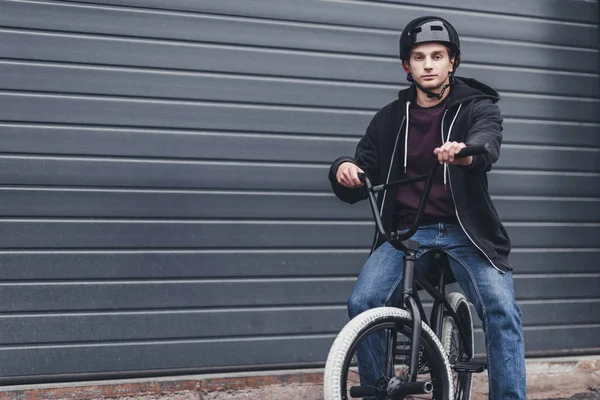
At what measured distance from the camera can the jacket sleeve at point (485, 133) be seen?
142 inches

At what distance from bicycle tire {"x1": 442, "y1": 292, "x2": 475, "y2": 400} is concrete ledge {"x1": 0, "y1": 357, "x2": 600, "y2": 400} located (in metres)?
1.27

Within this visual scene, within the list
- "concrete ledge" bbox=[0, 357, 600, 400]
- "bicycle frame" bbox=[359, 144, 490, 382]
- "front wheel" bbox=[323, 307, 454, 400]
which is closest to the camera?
"front wheel" bbox=[323, 307, 454, 400]

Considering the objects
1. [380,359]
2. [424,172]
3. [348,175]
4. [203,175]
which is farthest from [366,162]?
[203,175]

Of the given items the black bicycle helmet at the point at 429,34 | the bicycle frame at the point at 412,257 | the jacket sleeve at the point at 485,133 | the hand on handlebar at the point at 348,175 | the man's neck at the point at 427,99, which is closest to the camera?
the bicycle frame at the point at 412,257

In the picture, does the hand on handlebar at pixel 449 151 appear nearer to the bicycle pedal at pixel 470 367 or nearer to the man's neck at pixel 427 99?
the man's neck at pixel 427 99

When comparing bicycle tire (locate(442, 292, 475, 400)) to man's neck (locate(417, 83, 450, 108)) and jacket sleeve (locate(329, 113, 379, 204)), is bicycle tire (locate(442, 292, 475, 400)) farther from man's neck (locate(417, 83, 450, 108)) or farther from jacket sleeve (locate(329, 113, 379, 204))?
man's neck (locate(417, 83, 450, 108))

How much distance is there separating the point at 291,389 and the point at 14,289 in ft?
5.98

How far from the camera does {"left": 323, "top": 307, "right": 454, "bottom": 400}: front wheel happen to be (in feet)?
11.0

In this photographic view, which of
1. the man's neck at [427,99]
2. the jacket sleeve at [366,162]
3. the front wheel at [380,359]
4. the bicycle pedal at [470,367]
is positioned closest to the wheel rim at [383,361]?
the front wheel at [380,359]

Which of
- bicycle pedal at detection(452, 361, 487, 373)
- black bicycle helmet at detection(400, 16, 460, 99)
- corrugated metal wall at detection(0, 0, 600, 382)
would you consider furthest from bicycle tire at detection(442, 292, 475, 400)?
corrugated metal wall at detection(0, 0, 600, 382)

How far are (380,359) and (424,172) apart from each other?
0.97 metres

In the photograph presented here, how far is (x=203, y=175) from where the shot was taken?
511 cm

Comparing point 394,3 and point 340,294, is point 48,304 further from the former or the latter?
point 394,3

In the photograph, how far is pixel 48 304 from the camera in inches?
189
